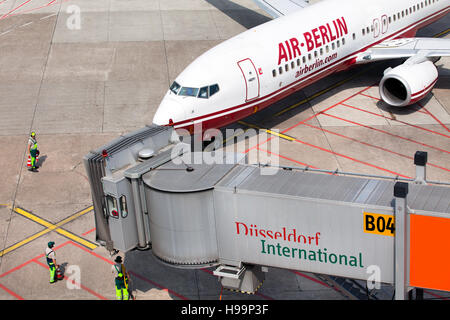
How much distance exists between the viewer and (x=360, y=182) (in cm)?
1827

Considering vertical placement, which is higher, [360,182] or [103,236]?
[360,182]

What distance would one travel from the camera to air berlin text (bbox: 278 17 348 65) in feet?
109

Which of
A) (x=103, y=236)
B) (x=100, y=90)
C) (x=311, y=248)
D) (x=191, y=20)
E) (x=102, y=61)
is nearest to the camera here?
(x=311, y=248)

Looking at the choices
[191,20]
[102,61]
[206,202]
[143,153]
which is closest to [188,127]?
[143,153]

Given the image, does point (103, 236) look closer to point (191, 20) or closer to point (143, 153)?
point (143, 153)

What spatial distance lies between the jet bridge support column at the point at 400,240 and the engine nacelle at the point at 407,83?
20.4m

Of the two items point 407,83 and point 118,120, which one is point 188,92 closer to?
point 118,120

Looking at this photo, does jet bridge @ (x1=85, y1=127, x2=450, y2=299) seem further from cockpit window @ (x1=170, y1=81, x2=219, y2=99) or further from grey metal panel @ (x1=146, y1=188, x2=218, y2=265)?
cockpit window @ (x1=170, y1=81, x2=219, y2=99)

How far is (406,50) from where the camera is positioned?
128 feet

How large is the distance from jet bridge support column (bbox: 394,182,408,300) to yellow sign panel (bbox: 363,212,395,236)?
0.84 ft

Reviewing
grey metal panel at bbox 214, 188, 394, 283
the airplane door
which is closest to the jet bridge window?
grey metal panel at bbox 214, 188, 394, 283

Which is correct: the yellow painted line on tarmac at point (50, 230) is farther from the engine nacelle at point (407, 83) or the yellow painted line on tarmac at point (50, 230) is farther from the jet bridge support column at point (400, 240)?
the engine nacelle at point (407, 83)

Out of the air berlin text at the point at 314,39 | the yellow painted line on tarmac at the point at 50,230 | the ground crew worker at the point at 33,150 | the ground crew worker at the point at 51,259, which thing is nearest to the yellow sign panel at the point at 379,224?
the ground crew worker at the point at 51,259

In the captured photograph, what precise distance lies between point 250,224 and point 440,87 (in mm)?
26616
